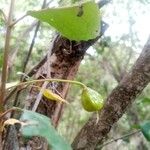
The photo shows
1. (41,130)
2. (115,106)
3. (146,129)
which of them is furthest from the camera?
(115,106)

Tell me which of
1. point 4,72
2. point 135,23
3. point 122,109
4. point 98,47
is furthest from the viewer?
point 135,23

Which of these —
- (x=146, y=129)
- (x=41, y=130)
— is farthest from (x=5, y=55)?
(x=146, y=129)

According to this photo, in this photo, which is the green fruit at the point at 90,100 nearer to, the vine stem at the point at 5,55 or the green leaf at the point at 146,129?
the vine stem at the point at 5,55

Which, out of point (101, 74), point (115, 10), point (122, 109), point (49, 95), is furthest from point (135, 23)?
point (49, 95)

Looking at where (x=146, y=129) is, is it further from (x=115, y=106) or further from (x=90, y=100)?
(x=90, y=100)

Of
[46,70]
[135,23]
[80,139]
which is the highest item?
[46,70]

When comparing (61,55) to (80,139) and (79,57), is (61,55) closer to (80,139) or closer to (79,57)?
(79,57)
